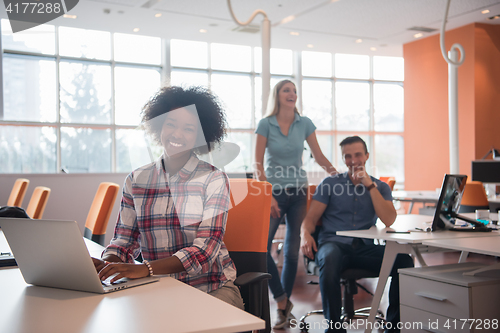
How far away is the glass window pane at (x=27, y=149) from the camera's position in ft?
24.0

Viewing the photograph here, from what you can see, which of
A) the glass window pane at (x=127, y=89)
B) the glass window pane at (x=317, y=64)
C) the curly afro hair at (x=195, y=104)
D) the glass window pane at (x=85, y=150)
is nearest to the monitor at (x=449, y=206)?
the curly afro hair at (x=195, y=104)

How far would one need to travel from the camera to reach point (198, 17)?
696 cm

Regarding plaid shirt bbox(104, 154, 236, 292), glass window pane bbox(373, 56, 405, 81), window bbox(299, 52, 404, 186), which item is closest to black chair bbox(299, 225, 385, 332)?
plaid shirt bbox(104, 154, 236, 292)

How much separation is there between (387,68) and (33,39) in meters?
7.33

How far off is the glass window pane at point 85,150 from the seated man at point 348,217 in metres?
5.96

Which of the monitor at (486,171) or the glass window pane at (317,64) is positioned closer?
the monitor at (486,171)

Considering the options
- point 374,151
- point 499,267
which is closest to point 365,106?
point 374,151

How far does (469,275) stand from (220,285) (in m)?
1.19

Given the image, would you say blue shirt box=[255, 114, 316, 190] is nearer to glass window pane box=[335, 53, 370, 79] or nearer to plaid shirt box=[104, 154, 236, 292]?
plaid shirt box=[104, 154, 236, 292]

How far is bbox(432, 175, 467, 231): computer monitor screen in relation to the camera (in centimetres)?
235

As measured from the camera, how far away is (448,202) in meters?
2.42

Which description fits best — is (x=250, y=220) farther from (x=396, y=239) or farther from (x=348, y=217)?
(x=348, y=217)

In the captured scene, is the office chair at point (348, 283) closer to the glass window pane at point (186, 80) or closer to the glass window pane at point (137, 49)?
the glass window pane at point (186, 80)

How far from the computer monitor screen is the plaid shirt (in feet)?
4.38
